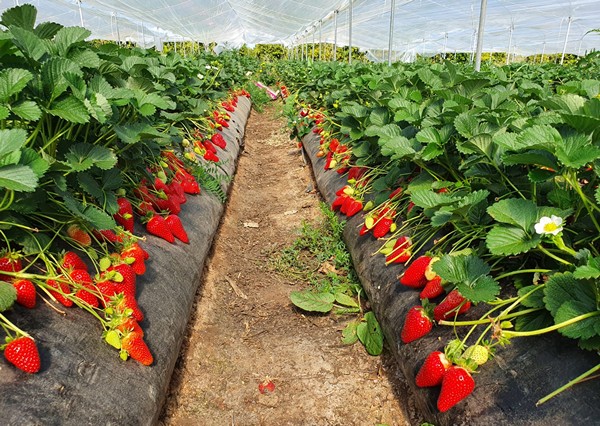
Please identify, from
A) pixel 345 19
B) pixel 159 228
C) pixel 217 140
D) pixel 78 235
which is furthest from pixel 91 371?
pixel 345 19

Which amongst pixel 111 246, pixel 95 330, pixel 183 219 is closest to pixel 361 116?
pixel 183 219

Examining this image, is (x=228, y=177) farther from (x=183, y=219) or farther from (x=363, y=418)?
(x=363, y=418)

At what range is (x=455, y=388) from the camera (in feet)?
5.04

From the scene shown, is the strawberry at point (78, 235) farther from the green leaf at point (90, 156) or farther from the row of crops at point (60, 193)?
the green leaf at point (90, 156)

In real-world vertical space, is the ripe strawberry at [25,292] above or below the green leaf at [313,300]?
above

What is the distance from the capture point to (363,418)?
2.19 meters

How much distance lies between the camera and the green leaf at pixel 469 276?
1.51 meters

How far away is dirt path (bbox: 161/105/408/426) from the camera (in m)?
2.23

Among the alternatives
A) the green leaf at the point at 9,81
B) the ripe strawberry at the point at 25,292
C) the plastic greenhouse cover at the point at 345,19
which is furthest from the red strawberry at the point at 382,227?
the plastic greenhouse cover at the point at 345,19

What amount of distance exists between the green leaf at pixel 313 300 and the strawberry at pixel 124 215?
1079 millimetres

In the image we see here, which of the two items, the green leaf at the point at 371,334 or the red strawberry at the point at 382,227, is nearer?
the green leaf at the point at 371,334

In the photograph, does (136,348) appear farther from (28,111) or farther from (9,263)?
(28,111)

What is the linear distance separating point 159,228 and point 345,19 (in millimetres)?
16781

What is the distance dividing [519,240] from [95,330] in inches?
59.8
